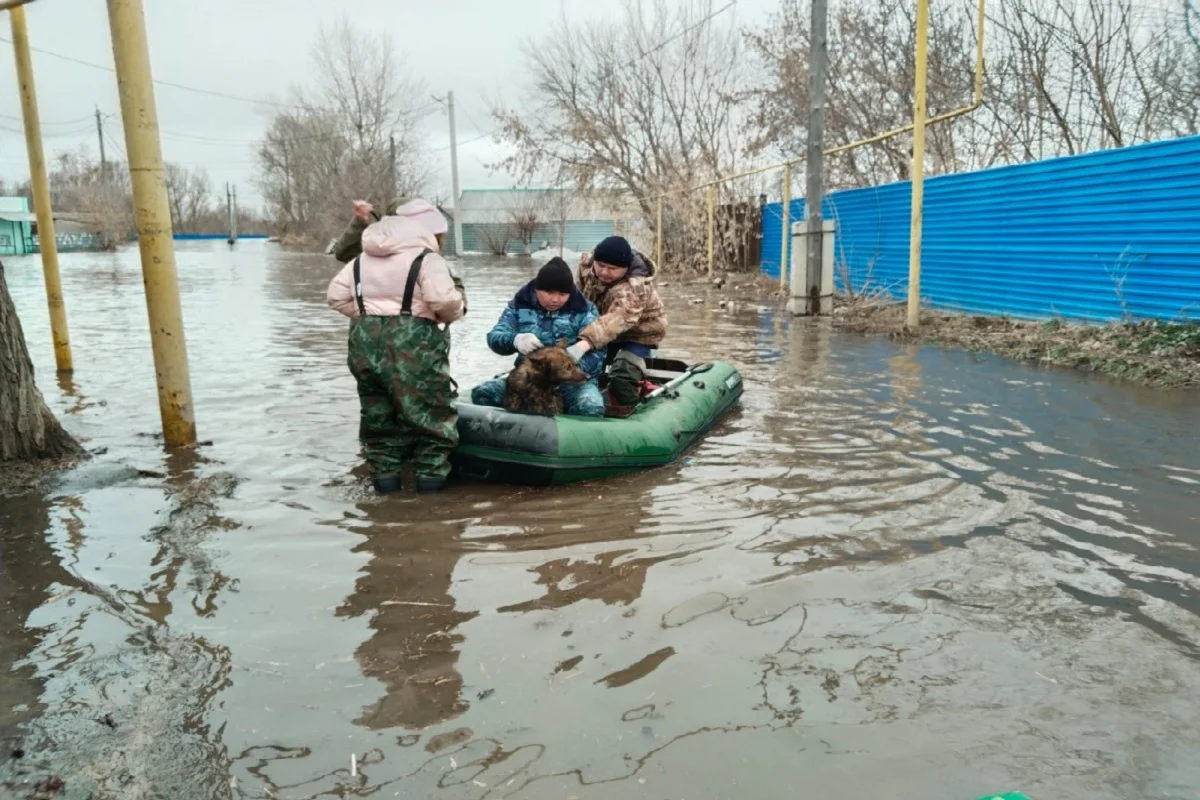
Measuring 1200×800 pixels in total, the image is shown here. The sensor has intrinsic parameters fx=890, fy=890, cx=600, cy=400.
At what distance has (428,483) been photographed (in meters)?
4.61

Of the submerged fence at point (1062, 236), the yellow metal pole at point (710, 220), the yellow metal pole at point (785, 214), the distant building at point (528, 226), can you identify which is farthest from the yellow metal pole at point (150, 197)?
the distant building at point (528, 226)

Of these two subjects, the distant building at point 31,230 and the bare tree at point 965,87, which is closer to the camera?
the bare tree at point 965,87

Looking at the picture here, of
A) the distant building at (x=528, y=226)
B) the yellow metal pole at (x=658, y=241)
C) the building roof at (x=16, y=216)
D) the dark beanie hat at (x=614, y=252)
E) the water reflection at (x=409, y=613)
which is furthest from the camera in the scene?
the building roof at (x=16, y=216)

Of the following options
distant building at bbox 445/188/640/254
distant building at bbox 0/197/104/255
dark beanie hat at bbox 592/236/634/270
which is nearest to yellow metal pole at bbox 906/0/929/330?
dark beanie hat at bbox 592/236/634/270

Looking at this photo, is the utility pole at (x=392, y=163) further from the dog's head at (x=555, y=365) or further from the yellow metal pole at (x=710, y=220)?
the dog's head at (x=555, y=365)

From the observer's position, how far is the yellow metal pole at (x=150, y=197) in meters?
4.92

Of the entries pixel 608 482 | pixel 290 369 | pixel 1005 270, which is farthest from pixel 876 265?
pixel 608 482

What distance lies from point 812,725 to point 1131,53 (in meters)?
13.1

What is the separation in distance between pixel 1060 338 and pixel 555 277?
5.88 meters

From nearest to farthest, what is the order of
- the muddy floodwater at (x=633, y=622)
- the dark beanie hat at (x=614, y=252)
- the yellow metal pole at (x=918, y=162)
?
the muddy floodwater at (x=633, y=622)
the dark beanie hat at (x=614, y=252)
the yellow metal pole at (x=918, y=162)

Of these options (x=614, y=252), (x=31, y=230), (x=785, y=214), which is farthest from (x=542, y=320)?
(x=31, y=230)

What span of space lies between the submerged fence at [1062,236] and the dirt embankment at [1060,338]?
235 millimetres

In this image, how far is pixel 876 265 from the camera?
1342 cm

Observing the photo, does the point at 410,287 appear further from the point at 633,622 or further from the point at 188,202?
the point at 188,202
